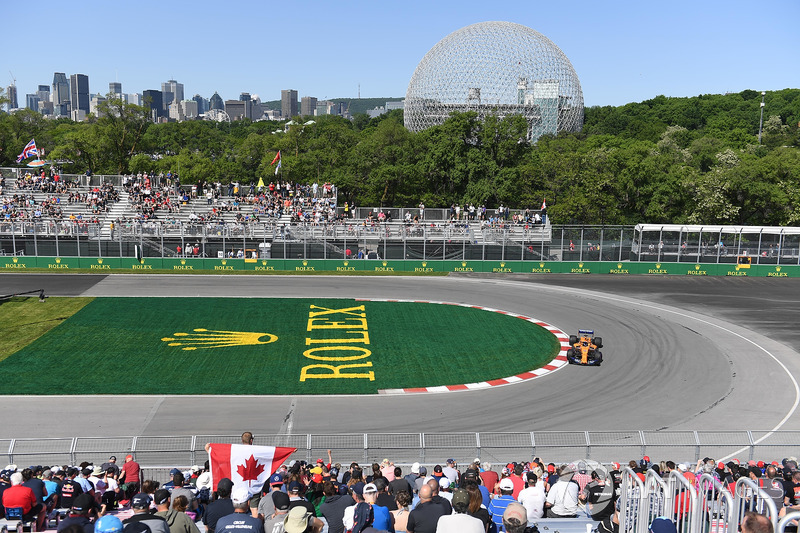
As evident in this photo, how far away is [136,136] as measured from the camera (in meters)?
84.6

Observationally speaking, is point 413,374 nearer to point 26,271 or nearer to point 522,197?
point 26,271

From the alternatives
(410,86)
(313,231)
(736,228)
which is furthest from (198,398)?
(410,86)

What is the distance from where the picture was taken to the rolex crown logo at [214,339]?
108 feet

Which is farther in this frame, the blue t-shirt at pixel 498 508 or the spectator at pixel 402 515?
the blue t-shirt at pixel 498 508

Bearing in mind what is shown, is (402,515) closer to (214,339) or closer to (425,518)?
(425,518)

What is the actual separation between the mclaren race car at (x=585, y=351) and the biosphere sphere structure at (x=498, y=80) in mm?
67982

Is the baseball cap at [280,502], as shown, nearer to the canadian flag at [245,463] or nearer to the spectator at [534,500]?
the canadian flag at [245,463]

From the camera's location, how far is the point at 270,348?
107 ft

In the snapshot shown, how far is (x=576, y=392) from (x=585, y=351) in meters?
4.01

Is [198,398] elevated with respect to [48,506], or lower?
lower

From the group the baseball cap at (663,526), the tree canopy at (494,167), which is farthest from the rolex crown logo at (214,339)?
the tree canopy at (494,167)

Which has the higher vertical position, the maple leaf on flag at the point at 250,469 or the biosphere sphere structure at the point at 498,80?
the biosphere sphere structure at the point at 498,80

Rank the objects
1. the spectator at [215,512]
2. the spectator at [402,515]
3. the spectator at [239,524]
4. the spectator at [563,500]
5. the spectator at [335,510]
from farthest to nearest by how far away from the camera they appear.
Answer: the spectator at [563,500], the spectator at [335,510], the spectator at [402,515], the spectator at [215,512], the spectator at [239,524]

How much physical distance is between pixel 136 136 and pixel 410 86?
1701 inches
